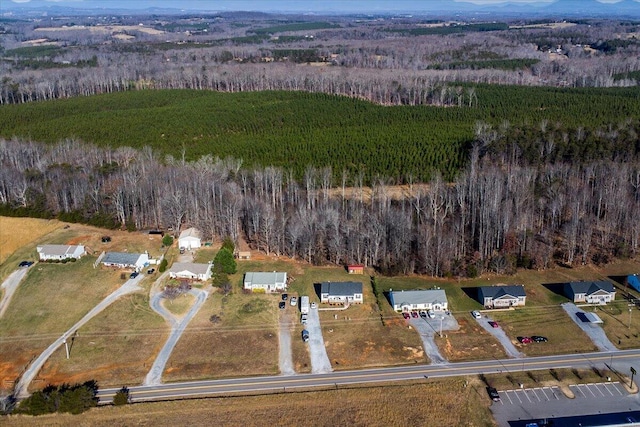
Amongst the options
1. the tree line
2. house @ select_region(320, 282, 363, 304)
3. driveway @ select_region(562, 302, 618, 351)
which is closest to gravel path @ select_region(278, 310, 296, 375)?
house @ select_region(320, 282, 363, 304)

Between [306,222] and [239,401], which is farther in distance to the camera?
[306,222]

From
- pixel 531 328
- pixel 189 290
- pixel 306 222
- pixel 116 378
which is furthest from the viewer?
pixel 306 222

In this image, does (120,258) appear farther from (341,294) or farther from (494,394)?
(494,394)

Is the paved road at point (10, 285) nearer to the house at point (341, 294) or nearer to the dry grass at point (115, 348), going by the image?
the dry grass at point (115, 348)

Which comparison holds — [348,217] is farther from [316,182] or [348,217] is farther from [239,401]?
[239,401]

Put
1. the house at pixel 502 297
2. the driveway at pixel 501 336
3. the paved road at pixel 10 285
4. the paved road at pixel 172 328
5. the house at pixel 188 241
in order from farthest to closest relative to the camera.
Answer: the house at pixel 188 241 < the paved road at pixel 10 285 < the house at pixel 502 297 < the driveway at pixel 501 336 < the paved road at pixel 172 328

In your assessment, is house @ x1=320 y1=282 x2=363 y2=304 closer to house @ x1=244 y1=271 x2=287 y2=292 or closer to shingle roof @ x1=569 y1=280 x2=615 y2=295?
house @ x1=244 y1=271 x2=287 y2=292

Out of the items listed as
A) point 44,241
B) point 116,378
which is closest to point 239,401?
point 116,378

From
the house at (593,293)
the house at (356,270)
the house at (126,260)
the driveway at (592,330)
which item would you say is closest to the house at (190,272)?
the house at (126,260)
